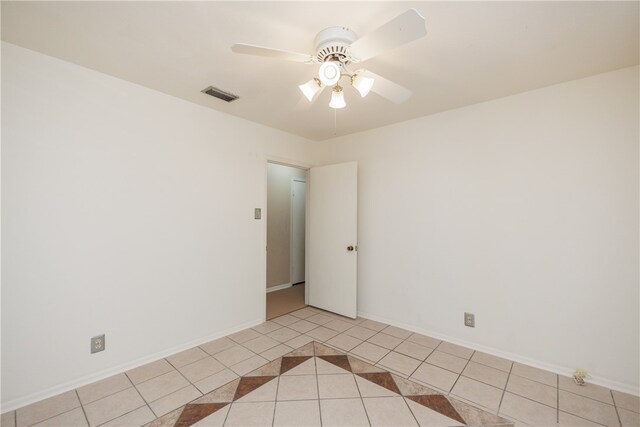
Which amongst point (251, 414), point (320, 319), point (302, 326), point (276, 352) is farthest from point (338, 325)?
point (251, 414)

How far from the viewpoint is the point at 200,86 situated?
94.7 inches

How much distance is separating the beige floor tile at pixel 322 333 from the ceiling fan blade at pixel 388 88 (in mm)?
2343

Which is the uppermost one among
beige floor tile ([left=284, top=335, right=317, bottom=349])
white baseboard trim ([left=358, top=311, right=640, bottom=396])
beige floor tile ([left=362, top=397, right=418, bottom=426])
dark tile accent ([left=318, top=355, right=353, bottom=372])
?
white baseboard trim ([left=358, top=311, right=640, bottom=396])

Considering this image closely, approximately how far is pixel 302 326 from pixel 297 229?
2.29 metres

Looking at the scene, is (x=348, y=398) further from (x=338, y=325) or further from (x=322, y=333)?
(x=338, y=325)

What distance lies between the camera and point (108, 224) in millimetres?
2238

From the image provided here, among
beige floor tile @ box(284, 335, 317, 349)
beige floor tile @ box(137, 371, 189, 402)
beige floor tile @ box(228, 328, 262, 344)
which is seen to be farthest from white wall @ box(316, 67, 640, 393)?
beige floor tile @ box(137, 371, 189, 402)

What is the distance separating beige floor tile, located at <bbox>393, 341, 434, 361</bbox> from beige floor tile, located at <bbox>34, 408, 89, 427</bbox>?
2.38 metres

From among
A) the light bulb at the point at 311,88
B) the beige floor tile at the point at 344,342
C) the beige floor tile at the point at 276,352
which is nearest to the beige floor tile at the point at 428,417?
the beige floor tile at the point at 344,342

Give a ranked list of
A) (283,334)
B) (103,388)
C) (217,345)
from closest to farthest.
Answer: (103,388), (217,345), (283,334)

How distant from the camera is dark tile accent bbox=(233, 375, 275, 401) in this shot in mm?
2031

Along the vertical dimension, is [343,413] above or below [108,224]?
below

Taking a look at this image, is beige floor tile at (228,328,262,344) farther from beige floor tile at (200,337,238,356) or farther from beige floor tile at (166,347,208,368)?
beige floor tile at (166,347,208,368)

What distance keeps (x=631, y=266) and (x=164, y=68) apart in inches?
146
